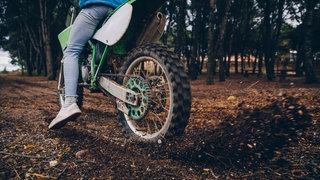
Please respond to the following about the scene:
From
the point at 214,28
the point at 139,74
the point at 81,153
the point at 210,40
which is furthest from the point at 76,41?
the point at 214,28

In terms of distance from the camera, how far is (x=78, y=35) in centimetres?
286

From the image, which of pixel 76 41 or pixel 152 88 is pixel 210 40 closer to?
pixel 76 41

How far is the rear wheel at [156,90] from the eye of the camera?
7.37 feet

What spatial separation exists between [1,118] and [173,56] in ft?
9.38

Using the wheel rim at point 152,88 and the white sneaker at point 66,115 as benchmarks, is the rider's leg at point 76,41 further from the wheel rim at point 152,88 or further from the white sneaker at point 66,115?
the wheel rim at point 152,88

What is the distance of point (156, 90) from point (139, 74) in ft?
1.04

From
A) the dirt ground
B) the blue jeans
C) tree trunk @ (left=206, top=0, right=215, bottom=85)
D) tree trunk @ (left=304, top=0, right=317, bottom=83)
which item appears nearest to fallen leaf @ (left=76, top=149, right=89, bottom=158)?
the dirt ground

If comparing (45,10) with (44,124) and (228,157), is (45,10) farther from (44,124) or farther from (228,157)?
(228,157)

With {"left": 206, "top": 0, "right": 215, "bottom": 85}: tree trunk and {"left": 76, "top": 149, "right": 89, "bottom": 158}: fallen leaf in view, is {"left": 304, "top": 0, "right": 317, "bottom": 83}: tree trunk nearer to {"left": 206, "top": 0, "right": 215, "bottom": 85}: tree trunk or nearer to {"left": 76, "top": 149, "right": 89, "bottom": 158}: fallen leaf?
{"left": 206, "top": 0, "right": 215, "bottom": 85}: tree trunk

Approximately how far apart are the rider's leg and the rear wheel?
571 mm

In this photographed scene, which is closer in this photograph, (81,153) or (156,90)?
(81,153)

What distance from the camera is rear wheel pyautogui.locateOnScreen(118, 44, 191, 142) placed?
7.37 ft

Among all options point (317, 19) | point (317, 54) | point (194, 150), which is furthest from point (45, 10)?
point (317, 54)

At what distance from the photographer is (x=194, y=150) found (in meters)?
2.13
